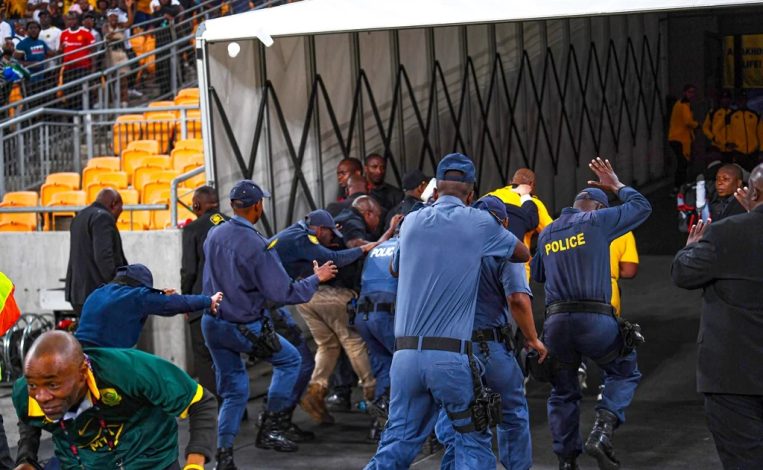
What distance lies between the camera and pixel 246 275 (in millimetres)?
9242

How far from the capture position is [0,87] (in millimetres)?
18672

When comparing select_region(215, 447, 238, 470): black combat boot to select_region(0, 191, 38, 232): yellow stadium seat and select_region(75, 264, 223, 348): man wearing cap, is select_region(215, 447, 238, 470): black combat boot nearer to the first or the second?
select_region(75, 264, 223, 348): man wearing cap

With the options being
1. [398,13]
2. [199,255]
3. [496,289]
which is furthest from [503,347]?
[398,13]

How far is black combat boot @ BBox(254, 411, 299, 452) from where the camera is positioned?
9.88 m

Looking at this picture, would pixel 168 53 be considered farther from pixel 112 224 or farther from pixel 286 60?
pixel 112 224

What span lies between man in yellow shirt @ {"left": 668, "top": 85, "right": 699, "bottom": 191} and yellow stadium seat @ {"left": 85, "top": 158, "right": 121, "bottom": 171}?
31.9 ft

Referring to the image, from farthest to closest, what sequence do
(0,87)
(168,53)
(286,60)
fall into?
(168,53), (0,87), (286,60)

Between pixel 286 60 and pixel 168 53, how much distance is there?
7.33 metres

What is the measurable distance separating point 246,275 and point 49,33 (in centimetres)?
1243

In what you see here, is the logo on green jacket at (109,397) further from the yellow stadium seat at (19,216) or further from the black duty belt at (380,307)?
the yellow stadium seat at (19,216)

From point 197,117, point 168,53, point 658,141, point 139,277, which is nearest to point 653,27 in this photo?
point 658,141

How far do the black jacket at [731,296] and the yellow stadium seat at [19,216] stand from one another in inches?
407

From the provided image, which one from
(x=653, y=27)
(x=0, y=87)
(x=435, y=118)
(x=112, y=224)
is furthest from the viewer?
(x=653, y=27)

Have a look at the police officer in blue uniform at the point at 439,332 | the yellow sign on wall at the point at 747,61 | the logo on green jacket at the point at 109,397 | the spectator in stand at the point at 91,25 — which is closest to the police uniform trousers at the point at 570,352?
the police officer in blue uniform at the point at 439,332
